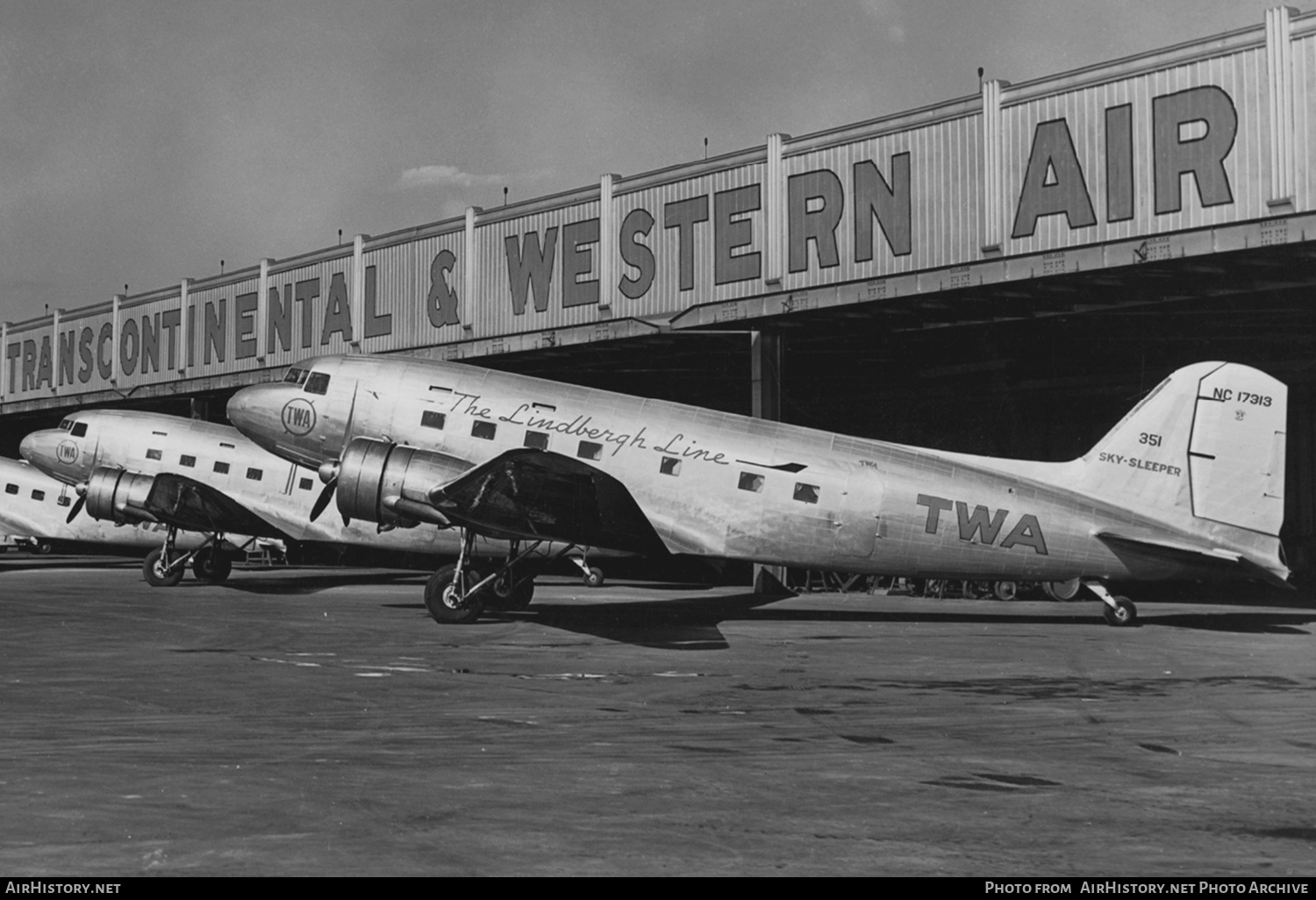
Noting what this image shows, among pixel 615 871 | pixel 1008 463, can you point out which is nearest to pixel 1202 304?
pixel 1008 463

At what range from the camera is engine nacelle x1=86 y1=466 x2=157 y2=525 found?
32812 mm

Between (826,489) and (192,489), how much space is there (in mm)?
18164

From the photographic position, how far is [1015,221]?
87.4ft

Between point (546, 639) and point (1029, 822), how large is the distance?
509 inches

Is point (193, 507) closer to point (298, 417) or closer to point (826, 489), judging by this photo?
point (298, 417)

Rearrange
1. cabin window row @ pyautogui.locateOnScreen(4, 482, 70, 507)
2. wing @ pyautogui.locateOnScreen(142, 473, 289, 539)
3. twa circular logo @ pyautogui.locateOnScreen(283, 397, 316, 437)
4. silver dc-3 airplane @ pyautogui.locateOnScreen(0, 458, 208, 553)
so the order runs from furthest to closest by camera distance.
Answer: cabin window row @ pyautogui.locateOnScreen(4, 482, 70, 507)
silver dc-3 airplane @ pyautogui.locateOnScreen(0, 458, 208, 553)
wing @ pyautogui.locateOnScreen(142, 473, 289, 539)
twa circular logo @ pyautogui.locateOnScreen(283, 397, 316, 437)

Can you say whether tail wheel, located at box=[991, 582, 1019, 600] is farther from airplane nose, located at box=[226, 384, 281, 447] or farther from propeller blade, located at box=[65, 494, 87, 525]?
propeller blade, located at box=[65, 494, 87, 525]

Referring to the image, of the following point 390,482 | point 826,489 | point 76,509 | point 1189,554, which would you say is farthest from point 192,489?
point 1189,554

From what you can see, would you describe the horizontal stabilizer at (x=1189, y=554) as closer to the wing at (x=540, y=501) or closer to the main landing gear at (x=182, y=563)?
the wing at (x=540, y=501)

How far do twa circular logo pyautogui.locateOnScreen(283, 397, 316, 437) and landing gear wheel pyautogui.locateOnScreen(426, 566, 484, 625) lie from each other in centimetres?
467

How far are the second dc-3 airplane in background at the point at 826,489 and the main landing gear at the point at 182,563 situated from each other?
12910 millimetres

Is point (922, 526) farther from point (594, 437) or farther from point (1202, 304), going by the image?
point (1202, 304)

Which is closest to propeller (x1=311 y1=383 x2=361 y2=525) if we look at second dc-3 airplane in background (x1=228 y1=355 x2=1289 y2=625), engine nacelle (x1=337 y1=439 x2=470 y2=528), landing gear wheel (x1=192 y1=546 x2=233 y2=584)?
second dc-3 airplane in background (x1=228 y1=355 x2=1289 y2=625)

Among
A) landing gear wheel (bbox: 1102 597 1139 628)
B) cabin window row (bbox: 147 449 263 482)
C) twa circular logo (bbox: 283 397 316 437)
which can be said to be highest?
twa circular logo (bbox: 283 397 316 437)
